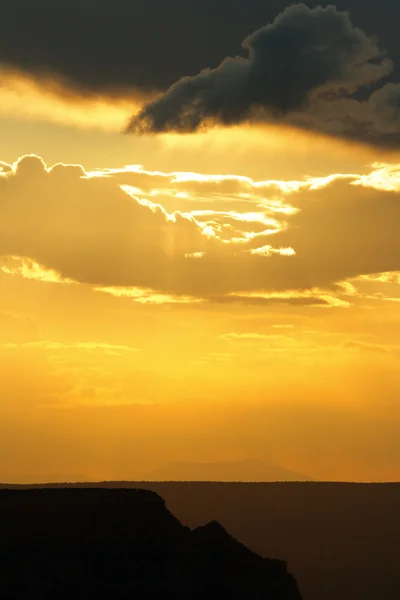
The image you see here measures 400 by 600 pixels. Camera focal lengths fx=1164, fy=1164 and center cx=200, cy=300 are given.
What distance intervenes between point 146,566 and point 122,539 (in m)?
2.66

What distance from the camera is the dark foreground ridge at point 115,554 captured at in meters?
82.8

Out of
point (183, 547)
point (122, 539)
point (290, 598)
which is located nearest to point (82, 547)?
point (122, 539)

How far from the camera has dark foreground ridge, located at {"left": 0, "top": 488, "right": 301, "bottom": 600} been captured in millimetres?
82750

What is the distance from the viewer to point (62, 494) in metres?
90.1

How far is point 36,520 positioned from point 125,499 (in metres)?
7.65

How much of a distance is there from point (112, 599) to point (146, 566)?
168 inches

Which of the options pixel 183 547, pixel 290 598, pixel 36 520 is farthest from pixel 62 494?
pixel 290 598

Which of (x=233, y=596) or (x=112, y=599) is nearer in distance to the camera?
(x=112, y=599)

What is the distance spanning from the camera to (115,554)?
85125mm

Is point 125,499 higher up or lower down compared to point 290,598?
higher up

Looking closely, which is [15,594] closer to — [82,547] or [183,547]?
[82,547]

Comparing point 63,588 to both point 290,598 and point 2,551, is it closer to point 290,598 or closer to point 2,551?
point 2,551

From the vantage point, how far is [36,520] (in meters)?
86.6

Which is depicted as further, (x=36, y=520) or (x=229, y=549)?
(x=229, y=549)
